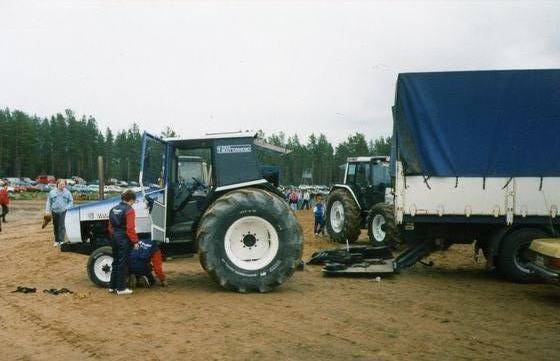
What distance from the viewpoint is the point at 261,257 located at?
27.5 feet

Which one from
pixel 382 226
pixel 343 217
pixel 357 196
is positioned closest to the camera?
pixel 382 226

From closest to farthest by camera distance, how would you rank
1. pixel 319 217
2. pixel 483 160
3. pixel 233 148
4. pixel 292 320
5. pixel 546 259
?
pixel 292 320 → pixel 546 259 → pixel 233 148 → pixel 483 160 → pixel 319 217

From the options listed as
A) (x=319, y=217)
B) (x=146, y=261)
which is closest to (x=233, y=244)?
(x=146, y=261)

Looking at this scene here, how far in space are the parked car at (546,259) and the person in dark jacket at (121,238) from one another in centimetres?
604

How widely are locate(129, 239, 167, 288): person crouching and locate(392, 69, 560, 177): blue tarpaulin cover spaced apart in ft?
14.7

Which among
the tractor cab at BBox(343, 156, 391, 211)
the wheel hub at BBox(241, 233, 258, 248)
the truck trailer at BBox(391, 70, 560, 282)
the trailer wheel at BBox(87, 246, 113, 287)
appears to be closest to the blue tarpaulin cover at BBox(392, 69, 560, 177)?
the truck trailer at BBox(391, 70, 560, 282)

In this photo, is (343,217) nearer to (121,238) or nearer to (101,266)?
(101,266)

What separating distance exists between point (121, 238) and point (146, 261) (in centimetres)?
63

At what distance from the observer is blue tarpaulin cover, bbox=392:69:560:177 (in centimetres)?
911

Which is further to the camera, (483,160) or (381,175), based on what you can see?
(381,175)

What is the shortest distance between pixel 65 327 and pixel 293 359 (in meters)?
2.89

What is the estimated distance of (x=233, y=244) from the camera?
27.4 ft

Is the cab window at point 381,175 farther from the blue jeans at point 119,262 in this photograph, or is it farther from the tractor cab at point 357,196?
the blue jeans at point 119,262

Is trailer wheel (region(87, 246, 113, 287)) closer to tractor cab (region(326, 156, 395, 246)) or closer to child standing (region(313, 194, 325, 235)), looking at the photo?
tractor cab (region(326, 156, 395, 246))
